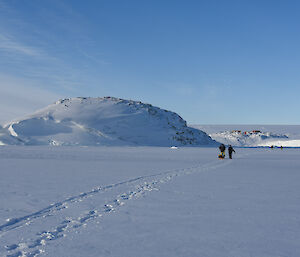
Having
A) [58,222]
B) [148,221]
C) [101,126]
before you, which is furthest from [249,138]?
[58,222]

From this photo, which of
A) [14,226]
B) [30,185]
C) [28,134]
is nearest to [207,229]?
[14,226]

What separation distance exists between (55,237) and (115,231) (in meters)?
1.14

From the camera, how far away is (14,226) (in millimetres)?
6824

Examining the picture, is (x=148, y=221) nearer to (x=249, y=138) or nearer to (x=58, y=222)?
(x=58, y=222)

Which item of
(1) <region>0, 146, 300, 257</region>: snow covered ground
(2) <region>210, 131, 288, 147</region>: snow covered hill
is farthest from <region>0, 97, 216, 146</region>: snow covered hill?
(1) <region>0, 146, 300, 257</region>: snow covered ground

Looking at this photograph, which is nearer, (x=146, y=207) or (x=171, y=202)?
(x=146, y=207)

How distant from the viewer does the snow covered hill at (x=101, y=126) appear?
91625mm

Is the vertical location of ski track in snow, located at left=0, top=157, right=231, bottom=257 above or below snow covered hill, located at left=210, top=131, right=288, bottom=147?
below

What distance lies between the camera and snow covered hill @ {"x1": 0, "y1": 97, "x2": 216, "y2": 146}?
9162 cm

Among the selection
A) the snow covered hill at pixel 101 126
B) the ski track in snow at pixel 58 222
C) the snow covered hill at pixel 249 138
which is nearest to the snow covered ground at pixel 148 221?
the ski track in snow at pixel 58 222

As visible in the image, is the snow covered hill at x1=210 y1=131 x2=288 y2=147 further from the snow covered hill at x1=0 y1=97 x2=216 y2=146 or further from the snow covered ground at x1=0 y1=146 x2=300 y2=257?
the snow covered ground at x1=0 y1=146 x2=300 y2=257

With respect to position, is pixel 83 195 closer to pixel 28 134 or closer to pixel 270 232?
pixel 270 232

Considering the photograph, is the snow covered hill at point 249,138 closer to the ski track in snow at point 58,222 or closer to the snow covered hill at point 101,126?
the snow covered hill at point 101,126

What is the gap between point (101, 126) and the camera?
103m
